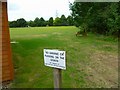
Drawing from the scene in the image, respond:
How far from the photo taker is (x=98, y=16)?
59.3ft

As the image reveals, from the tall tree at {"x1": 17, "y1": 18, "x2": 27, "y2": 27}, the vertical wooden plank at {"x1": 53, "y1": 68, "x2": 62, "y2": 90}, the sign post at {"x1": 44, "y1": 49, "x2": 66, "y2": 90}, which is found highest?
the tall tree at {"x1": 17, "y1": 18, "x2": 27, "y2": 27}

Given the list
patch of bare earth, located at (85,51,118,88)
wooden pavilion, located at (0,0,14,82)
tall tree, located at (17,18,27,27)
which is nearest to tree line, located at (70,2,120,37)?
patch of bare earth, located at (85,51,118,88)

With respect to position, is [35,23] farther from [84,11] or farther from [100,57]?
[100,57]

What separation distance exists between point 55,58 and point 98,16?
14.4 m

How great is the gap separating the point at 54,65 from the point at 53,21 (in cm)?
3714

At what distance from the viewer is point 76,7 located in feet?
63.8

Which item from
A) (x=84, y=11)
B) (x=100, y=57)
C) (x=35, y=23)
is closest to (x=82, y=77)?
(x=100, y=57)

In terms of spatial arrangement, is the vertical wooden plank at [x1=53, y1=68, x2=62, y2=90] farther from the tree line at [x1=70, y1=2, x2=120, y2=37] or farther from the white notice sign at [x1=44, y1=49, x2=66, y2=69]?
the tree line at [x1=70, y1=2, x2=120, y2=37]

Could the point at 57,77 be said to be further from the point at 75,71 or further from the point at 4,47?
the point at 75,71

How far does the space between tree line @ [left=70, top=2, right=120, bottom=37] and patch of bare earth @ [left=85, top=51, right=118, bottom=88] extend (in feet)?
16.4

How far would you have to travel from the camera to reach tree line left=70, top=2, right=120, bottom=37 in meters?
16.0

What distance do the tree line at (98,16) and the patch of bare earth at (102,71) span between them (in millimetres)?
4986

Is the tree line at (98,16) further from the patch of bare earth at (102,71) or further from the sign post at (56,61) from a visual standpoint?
the sign post at (56,61)

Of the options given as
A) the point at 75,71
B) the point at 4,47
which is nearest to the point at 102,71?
the point at 75,71
